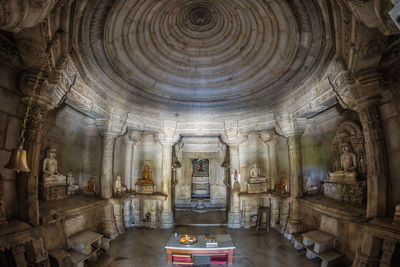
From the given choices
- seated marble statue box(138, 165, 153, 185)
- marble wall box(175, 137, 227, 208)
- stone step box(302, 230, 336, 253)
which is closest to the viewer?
stone step box(302, 230, 336, 253)

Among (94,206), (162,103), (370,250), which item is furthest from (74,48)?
(370,250)

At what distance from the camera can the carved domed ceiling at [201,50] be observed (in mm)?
4996

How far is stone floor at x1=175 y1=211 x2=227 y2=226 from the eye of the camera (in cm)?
941

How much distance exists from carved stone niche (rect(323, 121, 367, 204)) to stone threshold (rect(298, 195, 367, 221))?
0.82 ft

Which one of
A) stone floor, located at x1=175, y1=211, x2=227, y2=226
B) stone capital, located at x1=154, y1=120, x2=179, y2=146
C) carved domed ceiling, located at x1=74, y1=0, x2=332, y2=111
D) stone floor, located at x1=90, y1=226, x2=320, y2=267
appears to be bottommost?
stone floor, located at x1=175, y1=211, x2=227, y2=226

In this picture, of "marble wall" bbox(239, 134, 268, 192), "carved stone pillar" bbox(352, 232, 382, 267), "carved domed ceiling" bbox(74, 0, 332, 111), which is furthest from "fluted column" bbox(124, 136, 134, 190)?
"carved stone pillar" bbox(352, 232, 382, 267)

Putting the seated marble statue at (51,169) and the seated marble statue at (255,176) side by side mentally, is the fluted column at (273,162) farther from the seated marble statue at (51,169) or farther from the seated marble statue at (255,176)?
the seated marble statue at (51,169)

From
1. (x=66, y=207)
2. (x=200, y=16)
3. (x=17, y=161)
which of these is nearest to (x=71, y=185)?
(x=66, y=207)

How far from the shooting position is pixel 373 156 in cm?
421

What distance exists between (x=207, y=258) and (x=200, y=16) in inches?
290

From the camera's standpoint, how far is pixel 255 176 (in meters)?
9.04

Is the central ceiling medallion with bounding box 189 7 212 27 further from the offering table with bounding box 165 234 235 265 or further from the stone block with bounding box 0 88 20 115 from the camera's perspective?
the offering table with bounding box 165 234 235 265

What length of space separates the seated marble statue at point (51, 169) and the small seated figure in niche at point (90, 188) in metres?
1.37

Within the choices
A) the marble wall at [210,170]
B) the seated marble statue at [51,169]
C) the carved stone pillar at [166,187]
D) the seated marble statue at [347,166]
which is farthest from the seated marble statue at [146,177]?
the seated marble statue at [347,166]
